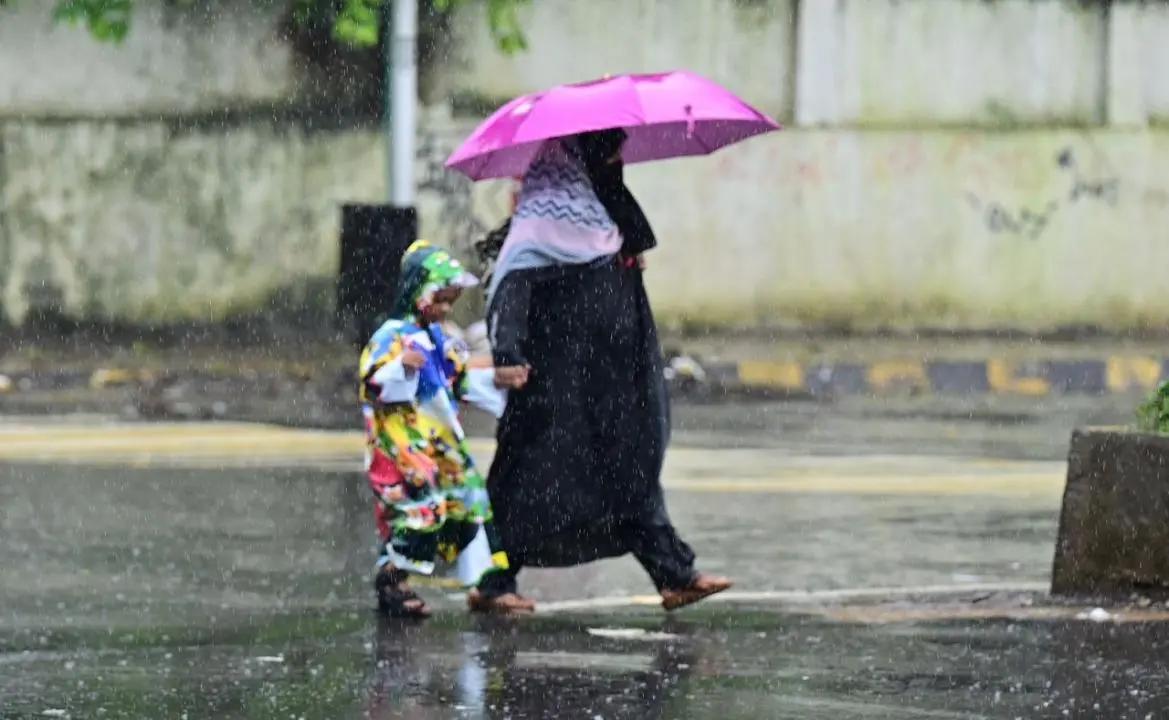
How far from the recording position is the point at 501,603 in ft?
32.3

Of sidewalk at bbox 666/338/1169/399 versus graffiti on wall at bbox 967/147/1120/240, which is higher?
graffiti on wall at bbox 967/147/1120/240

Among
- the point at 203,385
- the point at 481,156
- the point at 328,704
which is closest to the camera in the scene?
the point at 328,704

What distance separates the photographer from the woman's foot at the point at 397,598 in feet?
32.0

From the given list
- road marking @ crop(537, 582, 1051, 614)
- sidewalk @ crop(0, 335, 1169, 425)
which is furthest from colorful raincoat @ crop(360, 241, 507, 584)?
sidewalk @ crop(0, 335, 1169, 425)

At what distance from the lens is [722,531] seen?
12.4m

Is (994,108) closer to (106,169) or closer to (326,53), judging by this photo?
(326,53)

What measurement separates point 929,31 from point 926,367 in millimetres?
3198

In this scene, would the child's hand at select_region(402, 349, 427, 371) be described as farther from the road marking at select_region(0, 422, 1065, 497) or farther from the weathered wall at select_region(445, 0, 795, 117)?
the weathered wall at select_region(445, 0, 795, 117)

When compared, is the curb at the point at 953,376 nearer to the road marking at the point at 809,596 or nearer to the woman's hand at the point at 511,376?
the road marking at the point at 809,596

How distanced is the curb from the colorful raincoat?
11049mm

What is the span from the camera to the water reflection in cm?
752

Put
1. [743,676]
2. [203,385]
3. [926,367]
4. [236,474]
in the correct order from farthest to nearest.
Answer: [926,367]
[203,385]
[236,474]
[743,676]

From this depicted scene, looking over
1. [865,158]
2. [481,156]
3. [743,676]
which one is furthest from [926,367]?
[743,676]

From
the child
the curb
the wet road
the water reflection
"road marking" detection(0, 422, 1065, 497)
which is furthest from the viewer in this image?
the curb
